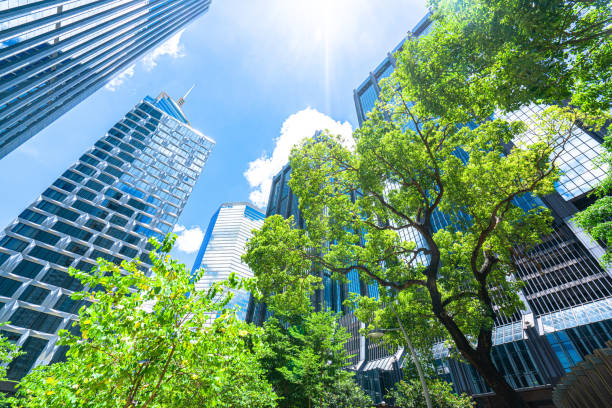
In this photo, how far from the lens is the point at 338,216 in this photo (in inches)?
456

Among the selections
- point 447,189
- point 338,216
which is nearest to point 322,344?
point 338,216

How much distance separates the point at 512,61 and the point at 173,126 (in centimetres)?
8941

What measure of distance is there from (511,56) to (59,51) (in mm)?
59346

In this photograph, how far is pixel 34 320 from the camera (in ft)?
133

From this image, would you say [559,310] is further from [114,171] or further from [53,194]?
[53,194]

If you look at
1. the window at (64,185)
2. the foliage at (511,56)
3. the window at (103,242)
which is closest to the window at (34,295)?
the window at (103,242)

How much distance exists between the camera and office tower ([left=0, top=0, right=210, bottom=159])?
32072 mm

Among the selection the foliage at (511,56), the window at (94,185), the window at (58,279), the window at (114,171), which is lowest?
the foliage at (511,56)

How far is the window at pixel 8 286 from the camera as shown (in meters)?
40.0

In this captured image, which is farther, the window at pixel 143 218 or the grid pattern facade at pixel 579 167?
the window at pixel 143 218

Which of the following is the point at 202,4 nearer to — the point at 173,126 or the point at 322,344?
the point at 173,126

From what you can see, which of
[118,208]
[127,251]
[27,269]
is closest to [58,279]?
[27,269]

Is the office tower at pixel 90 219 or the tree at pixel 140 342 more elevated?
the office tower at pixel 90 219

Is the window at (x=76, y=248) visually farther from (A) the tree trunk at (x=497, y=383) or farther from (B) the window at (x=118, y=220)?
(A) the tree trunk at (x=497, y=383)
